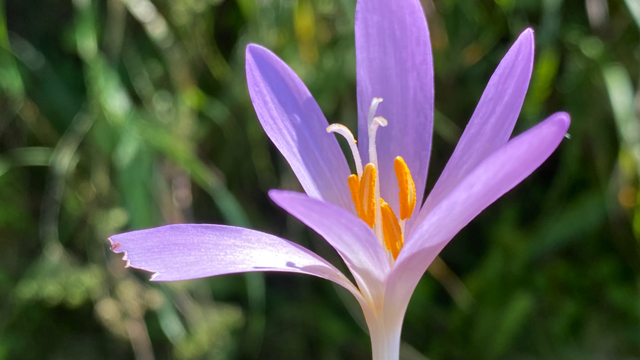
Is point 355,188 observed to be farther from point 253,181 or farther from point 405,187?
point 253,181

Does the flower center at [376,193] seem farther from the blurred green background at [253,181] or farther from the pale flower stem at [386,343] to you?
the blurred green background at [253,181]

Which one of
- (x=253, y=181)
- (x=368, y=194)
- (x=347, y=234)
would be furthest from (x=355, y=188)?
(x=253, y=181)

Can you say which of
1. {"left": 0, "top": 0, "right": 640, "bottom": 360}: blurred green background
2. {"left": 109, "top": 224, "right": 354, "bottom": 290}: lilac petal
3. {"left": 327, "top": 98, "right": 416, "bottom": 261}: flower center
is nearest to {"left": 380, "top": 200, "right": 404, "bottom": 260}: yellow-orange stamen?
{"left": 327, "top": 98, "right": 416, "bottom": 261}: flower center

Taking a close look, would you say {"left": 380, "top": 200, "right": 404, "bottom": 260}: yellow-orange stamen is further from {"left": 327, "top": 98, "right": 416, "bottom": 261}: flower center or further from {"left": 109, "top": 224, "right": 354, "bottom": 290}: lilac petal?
{"left": 109, "top": 224, "right": 354, "bottom": 290}: lilac petal

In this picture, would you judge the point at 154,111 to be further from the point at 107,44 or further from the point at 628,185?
the point at 628,185

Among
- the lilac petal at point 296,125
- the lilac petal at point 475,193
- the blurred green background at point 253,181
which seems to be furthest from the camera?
the blurred green background at point 253,181

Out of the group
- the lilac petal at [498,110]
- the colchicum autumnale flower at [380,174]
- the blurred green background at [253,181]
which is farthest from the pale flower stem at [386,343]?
the blurred green background at [253,181]
